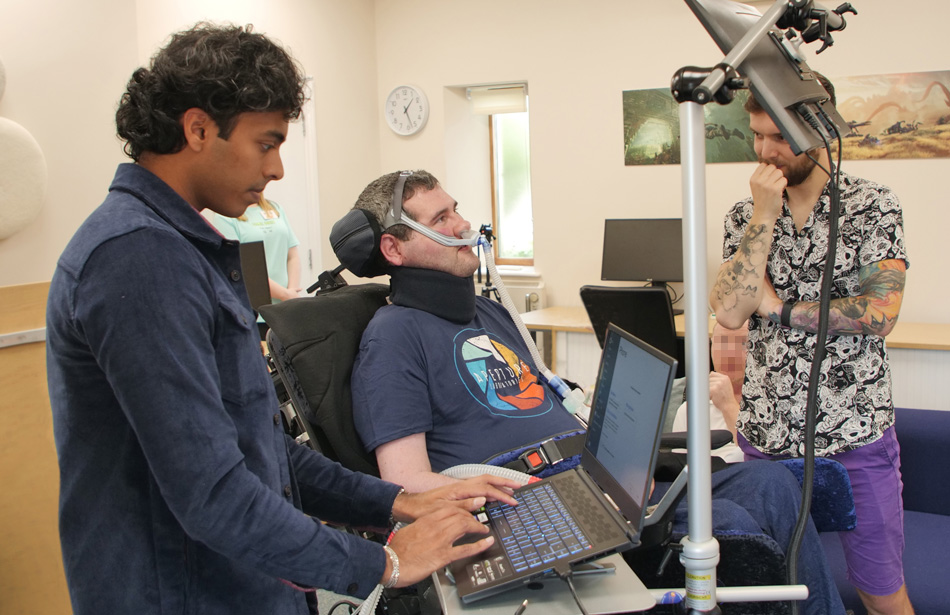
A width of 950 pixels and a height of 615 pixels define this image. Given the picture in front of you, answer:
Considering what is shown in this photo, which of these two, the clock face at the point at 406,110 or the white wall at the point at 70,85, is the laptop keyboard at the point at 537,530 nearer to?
the white wall at the point at 70,85

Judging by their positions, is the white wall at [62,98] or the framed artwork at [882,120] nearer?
the white wall at [62,98]

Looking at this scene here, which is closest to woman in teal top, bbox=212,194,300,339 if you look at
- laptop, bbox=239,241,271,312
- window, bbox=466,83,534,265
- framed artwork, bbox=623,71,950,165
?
laptop, bbox=239,241,271,312

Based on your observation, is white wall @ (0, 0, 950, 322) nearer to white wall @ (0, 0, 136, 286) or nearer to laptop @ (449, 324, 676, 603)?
white wall @ (0, 0, 136, 286)

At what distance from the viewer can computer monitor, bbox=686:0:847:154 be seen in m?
0.91

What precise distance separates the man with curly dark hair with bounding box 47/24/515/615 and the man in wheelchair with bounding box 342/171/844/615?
2.06 ft

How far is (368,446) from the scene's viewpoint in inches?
64.1

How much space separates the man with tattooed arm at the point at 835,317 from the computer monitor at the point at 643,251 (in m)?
2.56

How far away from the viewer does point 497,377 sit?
1.81 metres

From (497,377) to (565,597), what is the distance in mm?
828

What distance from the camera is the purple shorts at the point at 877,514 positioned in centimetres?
161

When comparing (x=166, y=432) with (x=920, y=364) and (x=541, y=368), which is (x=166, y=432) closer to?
(x=541, y=368)

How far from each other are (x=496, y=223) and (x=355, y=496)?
4.35 meters

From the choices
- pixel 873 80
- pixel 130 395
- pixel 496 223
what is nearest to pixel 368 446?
pixel 130 395

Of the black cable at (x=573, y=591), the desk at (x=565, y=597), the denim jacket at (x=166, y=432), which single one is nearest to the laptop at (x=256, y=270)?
the denim jacket at (x=166, y=432)
